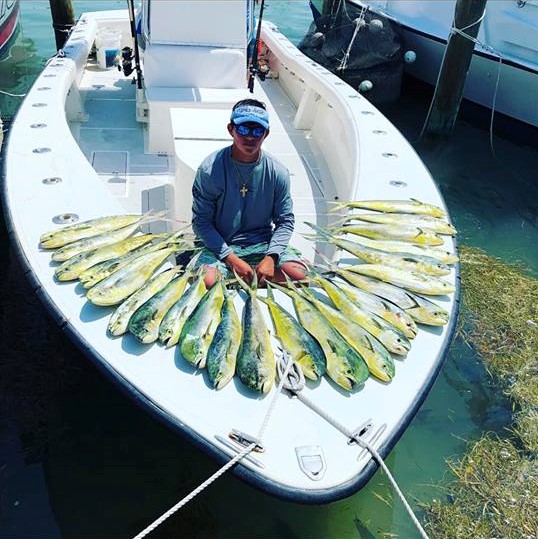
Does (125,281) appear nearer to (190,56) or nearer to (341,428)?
(341,428)

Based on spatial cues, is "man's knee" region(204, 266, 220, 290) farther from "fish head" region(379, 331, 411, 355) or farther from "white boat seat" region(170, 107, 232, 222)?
"white boat seat" region(170, 107, 232, 222)

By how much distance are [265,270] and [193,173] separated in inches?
53.1

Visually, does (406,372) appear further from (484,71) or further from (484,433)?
(484,71)

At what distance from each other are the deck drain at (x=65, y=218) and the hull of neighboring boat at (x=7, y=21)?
1021cm

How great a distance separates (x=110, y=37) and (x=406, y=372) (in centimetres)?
743

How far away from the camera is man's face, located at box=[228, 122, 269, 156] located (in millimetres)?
3156

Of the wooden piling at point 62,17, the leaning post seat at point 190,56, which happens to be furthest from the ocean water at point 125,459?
the wooden piling at point 62,17

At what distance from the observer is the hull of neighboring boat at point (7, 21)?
11930 mm

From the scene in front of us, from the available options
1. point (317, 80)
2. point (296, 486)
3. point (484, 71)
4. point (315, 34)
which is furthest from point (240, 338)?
point (315, 34)

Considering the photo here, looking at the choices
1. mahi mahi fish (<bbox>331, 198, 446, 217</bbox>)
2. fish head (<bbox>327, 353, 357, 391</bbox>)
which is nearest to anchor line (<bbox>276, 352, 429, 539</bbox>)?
fish head (<bbox>327, 353, 357, 391</bbox>)

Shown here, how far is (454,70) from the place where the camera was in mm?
8859

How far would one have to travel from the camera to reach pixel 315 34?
11.8m

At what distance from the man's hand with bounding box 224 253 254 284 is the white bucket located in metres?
5.80

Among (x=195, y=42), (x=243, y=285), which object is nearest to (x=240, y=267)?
(x=243, y=285)
